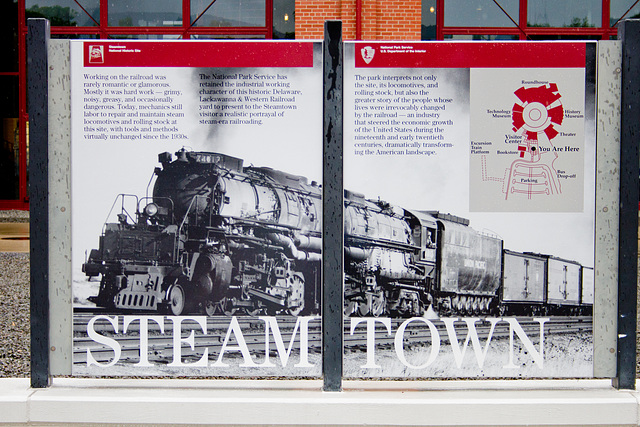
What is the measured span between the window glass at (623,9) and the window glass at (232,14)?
829 centimetres

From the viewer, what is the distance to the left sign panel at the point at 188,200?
4.04 metres

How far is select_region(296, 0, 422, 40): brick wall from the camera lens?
13.3 metres

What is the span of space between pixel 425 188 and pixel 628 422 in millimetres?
1778

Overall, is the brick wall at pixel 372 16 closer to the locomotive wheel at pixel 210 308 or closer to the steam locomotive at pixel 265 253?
the steam locomotive at pixel 265 253

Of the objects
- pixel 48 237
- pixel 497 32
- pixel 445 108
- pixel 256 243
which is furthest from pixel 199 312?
pixel 497 32

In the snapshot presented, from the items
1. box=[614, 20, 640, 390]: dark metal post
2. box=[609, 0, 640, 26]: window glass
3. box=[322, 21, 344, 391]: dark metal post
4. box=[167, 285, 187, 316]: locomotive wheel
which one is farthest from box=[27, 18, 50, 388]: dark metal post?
box=[609, 0, 640, 26]: window glass

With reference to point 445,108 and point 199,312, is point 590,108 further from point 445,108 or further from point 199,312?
point 199,312

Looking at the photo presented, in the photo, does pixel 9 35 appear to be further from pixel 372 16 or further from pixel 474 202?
pixel 474 202

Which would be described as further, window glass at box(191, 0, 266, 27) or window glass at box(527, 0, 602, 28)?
window glass at box(191, 0, 266, 27)

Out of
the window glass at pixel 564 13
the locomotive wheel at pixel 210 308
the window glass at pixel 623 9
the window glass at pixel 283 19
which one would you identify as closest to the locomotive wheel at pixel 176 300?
the locomotive wheel at pixel 210 308

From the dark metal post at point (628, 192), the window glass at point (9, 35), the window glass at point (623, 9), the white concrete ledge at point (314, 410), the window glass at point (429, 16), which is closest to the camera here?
the white concrete ledge at point (314, 410)

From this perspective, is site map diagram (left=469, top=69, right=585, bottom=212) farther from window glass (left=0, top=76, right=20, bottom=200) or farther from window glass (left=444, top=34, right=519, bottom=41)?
window glass (left=0, top=76, right=20, bottom=200)

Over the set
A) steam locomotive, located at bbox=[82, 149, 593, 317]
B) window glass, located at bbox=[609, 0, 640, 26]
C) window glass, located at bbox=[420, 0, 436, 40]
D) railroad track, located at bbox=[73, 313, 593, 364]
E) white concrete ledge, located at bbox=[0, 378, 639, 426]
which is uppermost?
window glass, located at bbox=[609, 0, 640, 26]

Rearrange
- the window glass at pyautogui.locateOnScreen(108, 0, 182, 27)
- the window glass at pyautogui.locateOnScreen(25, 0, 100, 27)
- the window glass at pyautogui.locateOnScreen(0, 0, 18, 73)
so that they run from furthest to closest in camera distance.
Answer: the window glass at pyautogui.locateOnScreen(0, 0, 18, 73)
the window glass at pyautogui.locateOnScreen(25, 0, 100, 27)
the window glass at pyautogui.locateOnScreen(108, 0, 182, 27)
